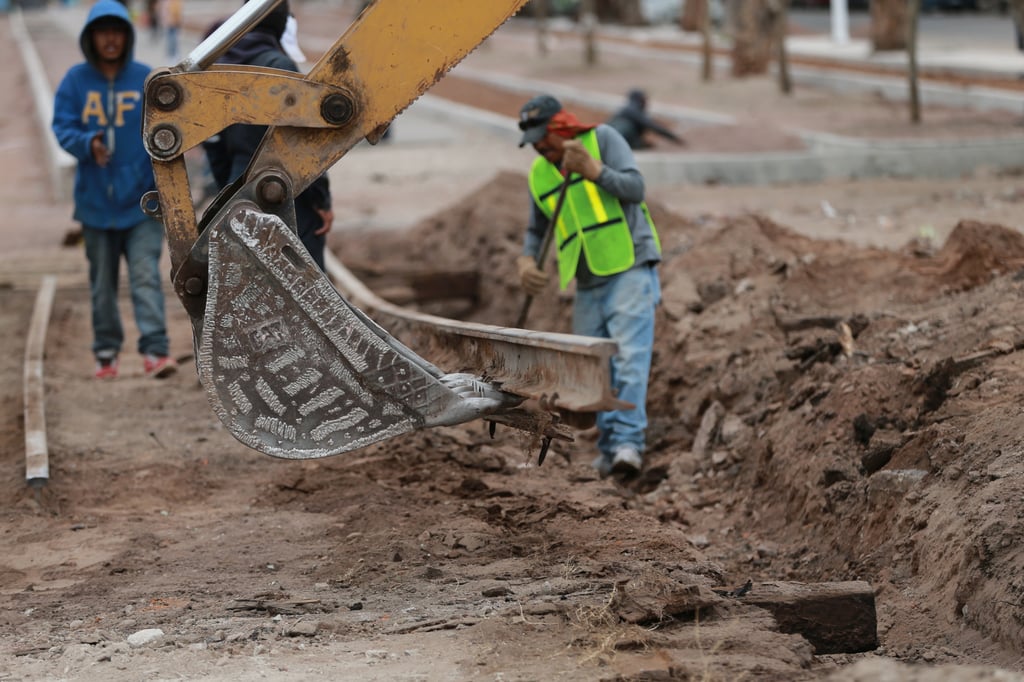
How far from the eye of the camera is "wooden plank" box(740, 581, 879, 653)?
491 cm

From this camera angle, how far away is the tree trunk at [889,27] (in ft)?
82.5

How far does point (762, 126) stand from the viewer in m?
17.4

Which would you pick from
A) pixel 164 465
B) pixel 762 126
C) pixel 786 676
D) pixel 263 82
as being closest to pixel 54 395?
pixel 164 465

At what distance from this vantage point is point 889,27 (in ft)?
83.1

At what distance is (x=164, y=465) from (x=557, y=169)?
2.41 metres

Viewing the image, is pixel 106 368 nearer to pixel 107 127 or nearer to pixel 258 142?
pixel 107 127

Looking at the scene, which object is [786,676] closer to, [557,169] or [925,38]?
[557,169]

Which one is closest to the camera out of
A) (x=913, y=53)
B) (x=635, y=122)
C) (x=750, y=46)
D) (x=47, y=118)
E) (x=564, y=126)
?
(x=564, y=126)

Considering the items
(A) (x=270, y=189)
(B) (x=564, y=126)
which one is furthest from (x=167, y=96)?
(B) (x=564, y=126)

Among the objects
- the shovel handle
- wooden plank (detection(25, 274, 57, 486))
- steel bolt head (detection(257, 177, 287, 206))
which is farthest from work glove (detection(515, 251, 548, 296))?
wooden plank (detection(25, 274, 57, 486))

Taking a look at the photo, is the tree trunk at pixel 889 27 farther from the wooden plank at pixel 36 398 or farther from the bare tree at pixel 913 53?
the wooden plank at pixel 36 398

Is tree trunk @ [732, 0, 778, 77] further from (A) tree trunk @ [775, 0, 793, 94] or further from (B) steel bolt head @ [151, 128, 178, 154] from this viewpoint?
(B) steel bolt head @ [151, 128, 178, 154]

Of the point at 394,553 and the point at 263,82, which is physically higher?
the point at 263,82

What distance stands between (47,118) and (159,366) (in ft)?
51.1
